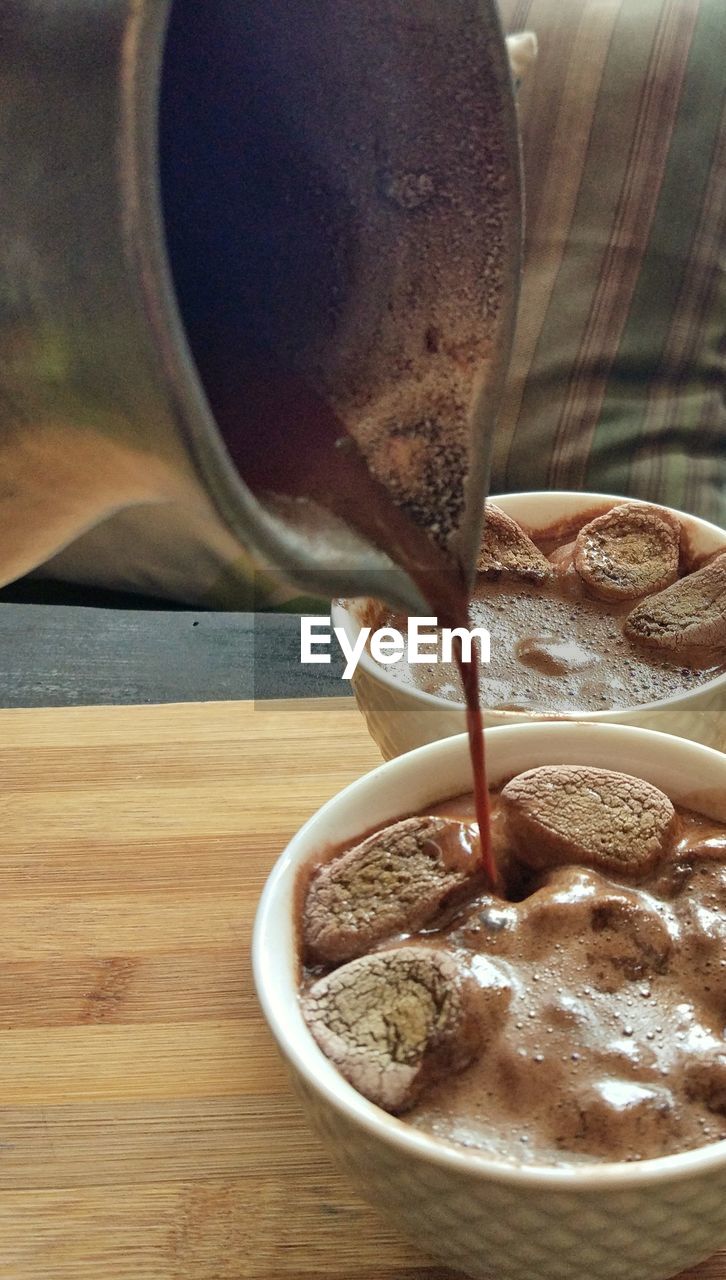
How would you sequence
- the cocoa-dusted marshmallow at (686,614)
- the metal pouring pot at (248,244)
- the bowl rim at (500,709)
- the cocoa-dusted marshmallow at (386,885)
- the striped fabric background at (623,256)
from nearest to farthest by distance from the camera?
the metal pouring pot at (248,244) < the cocoa-dusted marshmallow at (386,885) < the bowl rim at (500,709) < the cocoa-dusted marshmallow at (686,614) < the striped fabric background at (623,256)

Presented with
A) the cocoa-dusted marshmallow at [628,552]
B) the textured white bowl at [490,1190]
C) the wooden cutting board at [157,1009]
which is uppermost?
the cocoa-dusted marshmallow at [628,552]

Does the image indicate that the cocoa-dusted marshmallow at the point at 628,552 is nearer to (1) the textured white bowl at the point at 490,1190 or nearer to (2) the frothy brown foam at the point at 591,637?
(2) the frothy brown foam at the point at 591,637

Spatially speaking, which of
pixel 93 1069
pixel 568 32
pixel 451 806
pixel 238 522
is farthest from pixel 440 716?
pixel 568 32

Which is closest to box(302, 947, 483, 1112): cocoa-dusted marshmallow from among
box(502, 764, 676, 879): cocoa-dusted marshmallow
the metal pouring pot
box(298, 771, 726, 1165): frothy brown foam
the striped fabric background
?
box(298, 771, 726, 1165): frothy brown foam

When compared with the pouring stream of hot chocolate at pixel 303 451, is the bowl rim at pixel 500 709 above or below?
below

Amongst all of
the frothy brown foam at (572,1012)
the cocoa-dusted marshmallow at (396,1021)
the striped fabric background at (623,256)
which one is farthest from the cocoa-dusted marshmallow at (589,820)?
the striped fabric background at (623,256)

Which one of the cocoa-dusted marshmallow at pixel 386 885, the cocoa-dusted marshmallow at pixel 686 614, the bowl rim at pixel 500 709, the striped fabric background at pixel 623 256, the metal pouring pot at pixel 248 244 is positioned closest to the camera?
the metal pouring pot at pixel 248 244

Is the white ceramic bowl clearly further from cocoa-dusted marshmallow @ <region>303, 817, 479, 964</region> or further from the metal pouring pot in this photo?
the metal pouring pot
